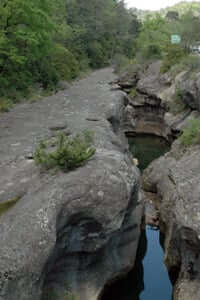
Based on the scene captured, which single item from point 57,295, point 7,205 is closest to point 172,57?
point 7,205

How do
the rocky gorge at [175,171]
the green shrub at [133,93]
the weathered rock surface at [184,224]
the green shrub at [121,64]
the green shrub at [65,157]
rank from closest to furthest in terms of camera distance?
1. the green shrub at [65,157]
2. the weathered rock surface at [184,224]
3. the rocky gorge at [175,171]
4. the green shrub at [133,93]
5. the green shrub at [121,64]

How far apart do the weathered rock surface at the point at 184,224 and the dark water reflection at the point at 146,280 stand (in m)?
0.73

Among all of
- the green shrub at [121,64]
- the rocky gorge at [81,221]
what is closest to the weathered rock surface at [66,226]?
the rocky gorge at [81,221]

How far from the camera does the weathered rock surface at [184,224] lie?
673 centimetres

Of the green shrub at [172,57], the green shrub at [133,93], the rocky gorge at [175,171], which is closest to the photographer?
the rocky gorge at [175,171]

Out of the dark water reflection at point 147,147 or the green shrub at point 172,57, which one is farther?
the green shrub at point 172,57

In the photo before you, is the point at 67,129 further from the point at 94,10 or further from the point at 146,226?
the point at 94,10

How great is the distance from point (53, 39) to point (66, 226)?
33.1 metres

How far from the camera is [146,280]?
888cm

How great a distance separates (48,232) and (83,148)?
94.5 inches

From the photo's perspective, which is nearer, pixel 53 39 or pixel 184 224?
pixel 184 224

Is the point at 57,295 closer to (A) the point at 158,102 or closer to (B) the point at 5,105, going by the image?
(B) the point at 5,105

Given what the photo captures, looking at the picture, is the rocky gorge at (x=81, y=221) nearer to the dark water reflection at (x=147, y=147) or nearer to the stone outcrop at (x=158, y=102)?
the stone outcrop at (x=158, y=102)

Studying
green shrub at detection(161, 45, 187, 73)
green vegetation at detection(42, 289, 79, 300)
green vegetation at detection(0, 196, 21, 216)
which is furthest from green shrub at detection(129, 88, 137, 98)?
green vegetation at detection(42, 289, 79, 300)
